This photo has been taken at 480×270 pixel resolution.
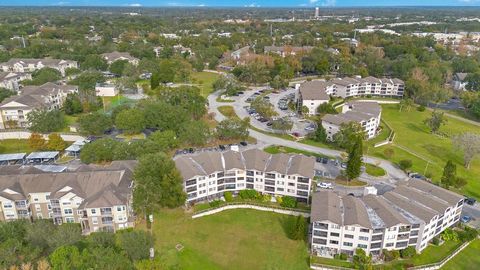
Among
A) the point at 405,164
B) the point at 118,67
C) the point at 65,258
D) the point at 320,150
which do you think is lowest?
the point at 320,150

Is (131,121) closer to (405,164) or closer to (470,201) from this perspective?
(405,164)

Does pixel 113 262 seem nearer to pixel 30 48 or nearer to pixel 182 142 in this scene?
pixel 182 142

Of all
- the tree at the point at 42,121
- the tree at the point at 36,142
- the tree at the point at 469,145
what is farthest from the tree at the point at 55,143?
the tree at the point at 469,145

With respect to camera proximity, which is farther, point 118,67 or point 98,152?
point 118,67

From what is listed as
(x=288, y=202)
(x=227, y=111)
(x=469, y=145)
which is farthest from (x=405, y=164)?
(x=227, y=111)

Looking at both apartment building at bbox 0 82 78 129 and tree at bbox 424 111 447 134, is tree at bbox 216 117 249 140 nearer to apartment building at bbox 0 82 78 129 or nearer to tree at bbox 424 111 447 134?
apartment building at bbox 0 82 78 129

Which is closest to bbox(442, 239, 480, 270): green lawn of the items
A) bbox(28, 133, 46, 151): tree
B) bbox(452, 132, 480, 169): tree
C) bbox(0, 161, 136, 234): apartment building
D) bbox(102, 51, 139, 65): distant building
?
bbox(452, 132, 480, 169): tree

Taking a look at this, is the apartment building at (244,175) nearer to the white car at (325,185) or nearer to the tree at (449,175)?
the white car at (325,185)
